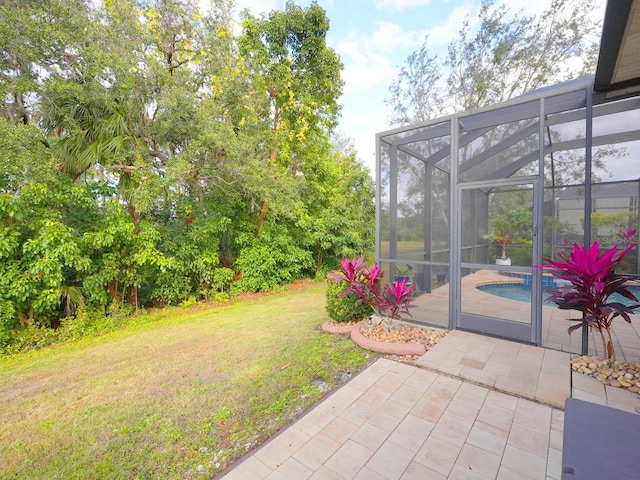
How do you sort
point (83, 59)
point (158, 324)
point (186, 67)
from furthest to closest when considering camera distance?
point (186, 67) → point (158, 324) → point (83, 59)

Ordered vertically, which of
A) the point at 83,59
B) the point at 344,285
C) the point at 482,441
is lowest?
the point at 482,441

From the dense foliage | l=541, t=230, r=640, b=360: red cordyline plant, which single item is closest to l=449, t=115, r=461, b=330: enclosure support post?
l=541, t=230, r=640, b=360: red cordyline plant

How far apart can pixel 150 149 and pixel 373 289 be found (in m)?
5.60

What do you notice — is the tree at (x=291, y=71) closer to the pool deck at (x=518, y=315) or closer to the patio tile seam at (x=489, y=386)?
the pool deck at (x=518, y=315)

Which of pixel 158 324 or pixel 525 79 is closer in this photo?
pixel 158 324

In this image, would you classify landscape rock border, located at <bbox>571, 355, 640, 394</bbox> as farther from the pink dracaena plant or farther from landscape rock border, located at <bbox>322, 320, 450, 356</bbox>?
the pink dracaena plant

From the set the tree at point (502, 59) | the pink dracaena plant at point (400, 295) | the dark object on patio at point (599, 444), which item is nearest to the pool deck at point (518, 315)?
the pink dracaena plant at point (400, 295)

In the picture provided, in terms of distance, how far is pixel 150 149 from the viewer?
5.83 meters

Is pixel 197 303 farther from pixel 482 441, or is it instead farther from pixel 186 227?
pixel 482 441

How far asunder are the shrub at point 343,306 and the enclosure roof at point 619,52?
12.4 feet

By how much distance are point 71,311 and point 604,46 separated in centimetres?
815

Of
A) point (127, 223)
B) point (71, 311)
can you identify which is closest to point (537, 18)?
point (127, 223)

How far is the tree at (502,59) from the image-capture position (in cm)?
993

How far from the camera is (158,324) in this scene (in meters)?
5.38
